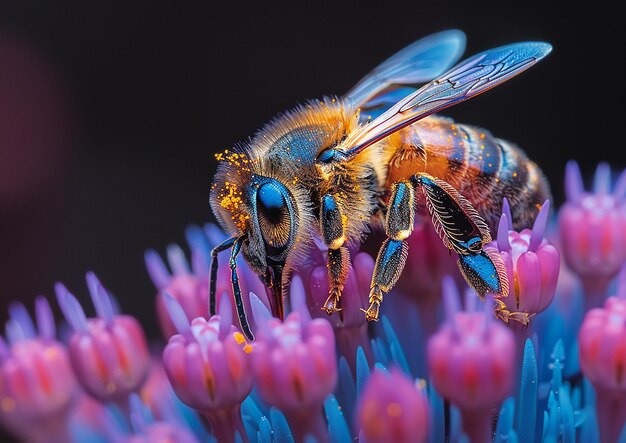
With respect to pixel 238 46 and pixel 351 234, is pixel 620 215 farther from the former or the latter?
pixel 238 46

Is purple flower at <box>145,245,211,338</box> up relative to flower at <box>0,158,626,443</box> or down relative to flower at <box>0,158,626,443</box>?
up

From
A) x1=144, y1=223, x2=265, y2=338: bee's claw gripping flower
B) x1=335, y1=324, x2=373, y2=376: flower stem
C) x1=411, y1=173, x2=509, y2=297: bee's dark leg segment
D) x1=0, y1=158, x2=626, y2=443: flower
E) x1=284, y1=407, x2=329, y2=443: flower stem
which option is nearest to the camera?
x1=0, y1=158, x2=626, y2=443: flower

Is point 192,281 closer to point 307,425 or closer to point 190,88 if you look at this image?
point 307,425

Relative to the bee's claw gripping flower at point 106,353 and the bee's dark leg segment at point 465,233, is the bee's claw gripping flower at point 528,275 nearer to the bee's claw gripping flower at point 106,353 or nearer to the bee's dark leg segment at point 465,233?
the bee's dark leg segment at point 465,233

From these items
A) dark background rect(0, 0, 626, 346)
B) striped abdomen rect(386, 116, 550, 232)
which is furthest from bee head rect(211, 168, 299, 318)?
dark background rect(0, 0, 626, 346)

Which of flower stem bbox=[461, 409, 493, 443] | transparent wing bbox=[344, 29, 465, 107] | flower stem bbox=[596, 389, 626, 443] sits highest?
transparent wing bbox=[344, 29, 465, 107]

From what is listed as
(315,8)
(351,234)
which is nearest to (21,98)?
(315,8)

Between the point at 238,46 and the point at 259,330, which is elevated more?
the point at 238,46

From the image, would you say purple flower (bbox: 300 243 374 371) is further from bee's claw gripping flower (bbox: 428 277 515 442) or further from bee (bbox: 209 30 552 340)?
bee's claw gripping flower (bbox: 428 277 515 442)

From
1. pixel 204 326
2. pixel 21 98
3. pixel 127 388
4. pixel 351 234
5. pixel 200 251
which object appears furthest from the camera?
pixel 21 98
